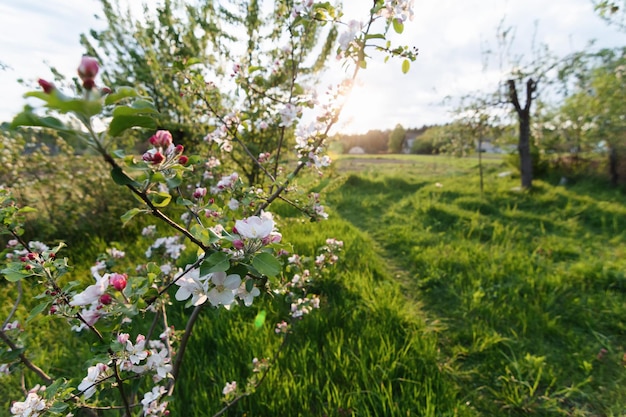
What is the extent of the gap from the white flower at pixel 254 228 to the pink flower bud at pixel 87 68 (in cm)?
40

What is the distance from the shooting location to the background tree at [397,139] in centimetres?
4709

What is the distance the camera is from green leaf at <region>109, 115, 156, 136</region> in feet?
1.76

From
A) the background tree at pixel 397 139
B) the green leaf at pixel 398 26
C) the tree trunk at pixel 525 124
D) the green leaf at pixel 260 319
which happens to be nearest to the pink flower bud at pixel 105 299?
the green leaf at pixel 398 26

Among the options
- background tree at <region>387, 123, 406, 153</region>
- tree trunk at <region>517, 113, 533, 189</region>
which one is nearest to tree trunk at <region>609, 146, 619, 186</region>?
tree trunk at <region>517, 113, 533, 189</region>

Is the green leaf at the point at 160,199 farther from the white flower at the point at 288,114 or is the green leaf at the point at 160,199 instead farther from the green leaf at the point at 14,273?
the white flower at the point at 288,114

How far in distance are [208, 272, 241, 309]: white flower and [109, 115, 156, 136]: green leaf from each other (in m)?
0.40

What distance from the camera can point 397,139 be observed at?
47.2 m

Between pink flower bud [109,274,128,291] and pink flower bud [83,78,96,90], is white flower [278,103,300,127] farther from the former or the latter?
pink flower bud [83,78,96,90]

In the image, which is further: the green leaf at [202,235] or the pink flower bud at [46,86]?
the green leaf at [202,235]

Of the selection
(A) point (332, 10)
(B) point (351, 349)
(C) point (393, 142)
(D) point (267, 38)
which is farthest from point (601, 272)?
(C) point (393, 142)

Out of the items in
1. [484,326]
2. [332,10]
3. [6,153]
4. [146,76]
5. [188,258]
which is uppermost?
[146,76]

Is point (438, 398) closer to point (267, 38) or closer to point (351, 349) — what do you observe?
point (351, 349)

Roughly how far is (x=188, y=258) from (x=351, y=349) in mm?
2063

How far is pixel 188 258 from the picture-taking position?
134 inches
